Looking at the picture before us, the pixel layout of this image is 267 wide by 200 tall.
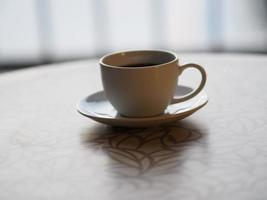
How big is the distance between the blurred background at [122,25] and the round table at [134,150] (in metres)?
1.76

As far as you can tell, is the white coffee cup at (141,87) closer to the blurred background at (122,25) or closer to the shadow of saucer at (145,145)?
the shadow of saucer at (145,145)

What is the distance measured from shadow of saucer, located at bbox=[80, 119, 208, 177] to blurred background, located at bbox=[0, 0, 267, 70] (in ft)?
6.43

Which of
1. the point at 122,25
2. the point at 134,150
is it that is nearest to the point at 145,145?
the point at 134,150

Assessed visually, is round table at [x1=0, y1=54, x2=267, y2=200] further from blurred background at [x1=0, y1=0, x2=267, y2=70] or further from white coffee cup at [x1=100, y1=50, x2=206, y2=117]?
blurred background at [x1=0, y1=0, x2=267, y2=70]

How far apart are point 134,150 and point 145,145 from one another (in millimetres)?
23

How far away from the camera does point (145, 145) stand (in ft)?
2.59

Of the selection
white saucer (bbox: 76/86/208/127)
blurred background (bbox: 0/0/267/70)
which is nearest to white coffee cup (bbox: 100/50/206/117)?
white saucer (bbox: 76/86/208/127)

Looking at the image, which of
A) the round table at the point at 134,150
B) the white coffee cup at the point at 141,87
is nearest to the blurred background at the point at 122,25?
the round table at the point at 134,150

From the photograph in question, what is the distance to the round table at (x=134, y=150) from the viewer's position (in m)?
0.65

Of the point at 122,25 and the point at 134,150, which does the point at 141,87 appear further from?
the point at 122,25

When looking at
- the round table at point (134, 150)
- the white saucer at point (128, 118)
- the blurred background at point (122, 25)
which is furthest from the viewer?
the blurred background at point (122, 25)

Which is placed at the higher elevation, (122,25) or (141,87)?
(141,87)

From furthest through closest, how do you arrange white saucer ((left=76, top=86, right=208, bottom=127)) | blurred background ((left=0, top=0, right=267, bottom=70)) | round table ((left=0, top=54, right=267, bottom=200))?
1. blurred background ((left=0, top=0, right=267, bottom=70))
2. white saucer ((left=76, top=86, right=208, bottom=127))
3. round table ((left=0, top=54, right=267, bottom=200))

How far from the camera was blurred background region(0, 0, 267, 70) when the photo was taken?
2824mm
